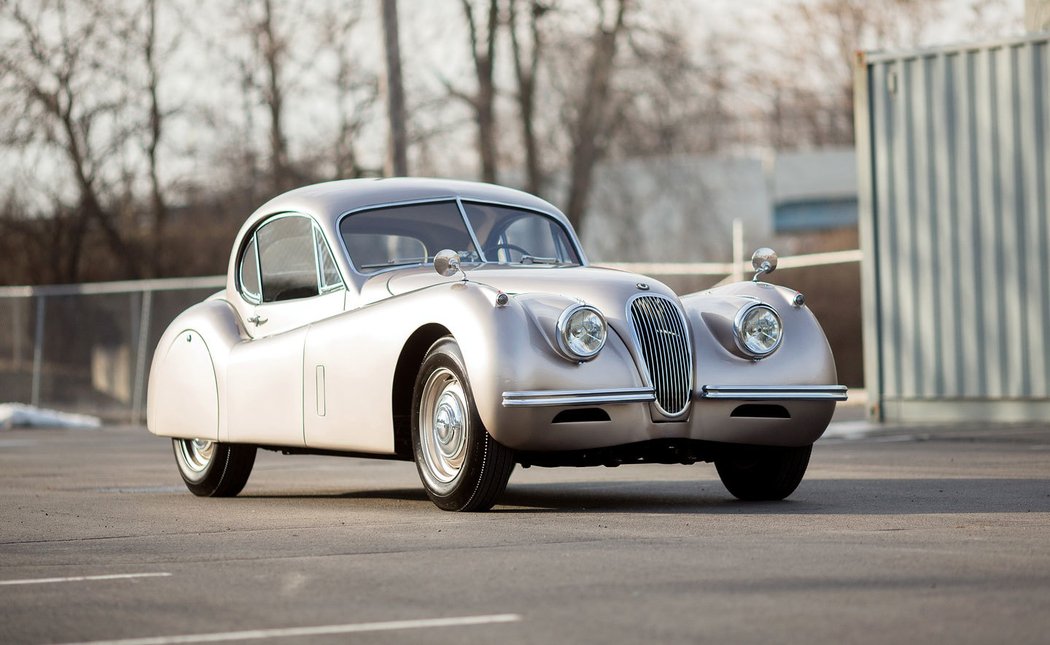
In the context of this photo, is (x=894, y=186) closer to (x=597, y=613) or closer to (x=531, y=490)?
(x=531, y=490)

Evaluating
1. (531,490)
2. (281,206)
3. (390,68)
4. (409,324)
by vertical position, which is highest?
(390,68)

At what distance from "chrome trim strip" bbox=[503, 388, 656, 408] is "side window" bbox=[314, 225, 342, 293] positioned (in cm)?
209

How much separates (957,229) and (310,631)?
491 inches

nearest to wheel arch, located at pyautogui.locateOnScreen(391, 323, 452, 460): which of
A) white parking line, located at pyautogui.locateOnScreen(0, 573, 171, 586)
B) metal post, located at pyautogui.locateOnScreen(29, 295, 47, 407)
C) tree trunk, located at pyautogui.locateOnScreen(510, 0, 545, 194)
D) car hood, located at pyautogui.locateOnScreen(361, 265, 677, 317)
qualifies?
car hood, located at pyautogui.locateOnScreen(361, 265, 677, 317)

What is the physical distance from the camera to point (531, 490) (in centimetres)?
971

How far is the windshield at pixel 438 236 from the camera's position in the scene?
30.8ft

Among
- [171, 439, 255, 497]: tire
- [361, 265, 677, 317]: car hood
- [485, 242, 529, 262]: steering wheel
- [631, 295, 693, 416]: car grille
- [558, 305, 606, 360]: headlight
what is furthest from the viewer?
[171, 439, 255, 497]: tire

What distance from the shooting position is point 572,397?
759 cm

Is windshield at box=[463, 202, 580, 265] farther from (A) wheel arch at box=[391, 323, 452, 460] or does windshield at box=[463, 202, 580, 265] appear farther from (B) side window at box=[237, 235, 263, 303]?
(B) side window at box=[237, 235, 263, 303]

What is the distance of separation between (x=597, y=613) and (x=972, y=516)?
10.2 ft

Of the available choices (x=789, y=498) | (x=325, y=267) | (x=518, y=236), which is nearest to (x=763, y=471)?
(x=789, y=498)

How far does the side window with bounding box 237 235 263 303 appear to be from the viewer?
33.1 feet

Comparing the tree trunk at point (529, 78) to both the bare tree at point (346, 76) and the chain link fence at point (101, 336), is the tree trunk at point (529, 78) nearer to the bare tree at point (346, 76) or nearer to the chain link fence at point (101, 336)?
the bare tree at point (346, 76)

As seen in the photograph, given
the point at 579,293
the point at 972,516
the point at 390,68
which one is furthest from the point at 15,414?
the point at 972,516
